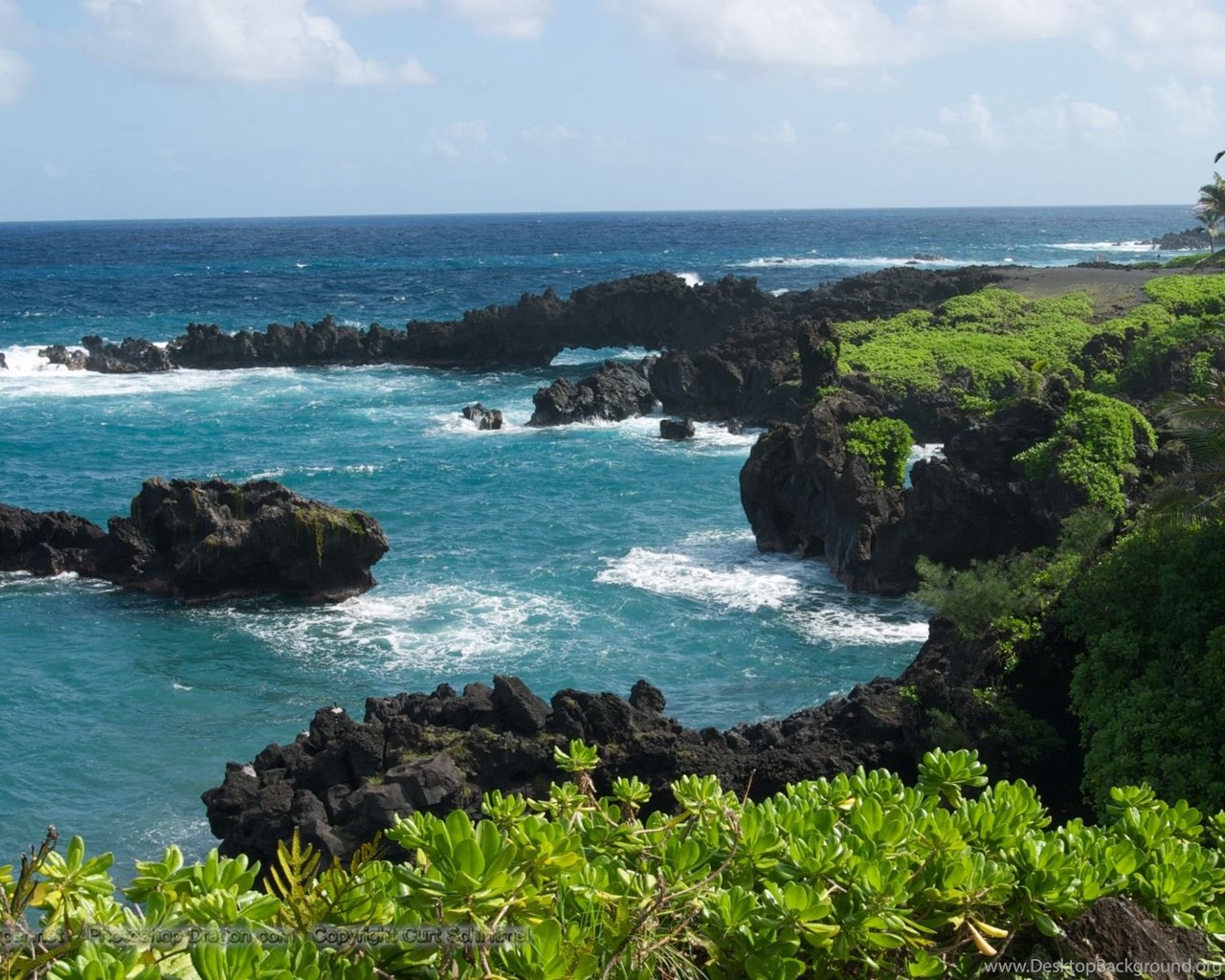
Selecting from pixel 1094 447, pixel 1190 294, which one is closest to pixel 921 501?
pixel 1094 447

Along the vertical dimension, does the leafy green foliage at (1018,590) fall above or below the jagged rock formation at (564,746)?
above

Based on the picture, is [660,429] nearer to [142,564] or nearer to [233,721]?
[142,564]

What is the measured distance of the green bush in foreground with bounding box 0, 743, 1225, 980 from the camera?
167 inches

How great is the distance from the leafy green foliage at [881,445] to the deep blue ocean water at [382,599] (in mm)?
3110

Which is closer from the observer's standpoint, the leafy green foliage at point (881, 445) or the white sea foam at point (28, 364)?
the leafy green foliage at point (881, 445)

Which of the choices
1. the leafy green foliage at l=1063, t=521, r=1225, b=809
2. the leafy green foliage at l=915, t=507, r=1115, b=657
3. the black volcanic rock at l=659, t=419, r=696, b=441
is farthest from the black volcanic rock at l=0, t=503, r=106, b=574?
the leafy green foliage at l=1063, t=521, r=1225, b=809

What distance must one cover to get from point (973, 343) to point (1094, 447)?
23370 mm

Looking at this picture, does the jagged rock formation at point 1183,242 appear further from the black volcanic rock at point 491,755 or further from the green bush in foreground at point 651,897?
the green bush in foreground at point 651,897

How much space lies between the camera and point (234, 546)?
26.4m

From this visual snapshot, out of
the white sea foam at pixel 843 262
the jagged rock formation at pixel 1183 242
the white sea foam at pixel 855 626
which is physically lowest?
the white sea foam at pixel 855 626

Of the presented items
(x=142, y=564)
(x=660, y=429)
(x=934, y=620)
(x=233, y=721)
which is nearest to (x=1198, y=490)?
(x=934, y=620)

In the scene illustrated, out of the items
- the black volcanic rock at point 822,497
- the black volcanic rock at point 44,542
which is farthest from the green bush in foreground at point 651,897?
the black volcanic rock at point 44,542

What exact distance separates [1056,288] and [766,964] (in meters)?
61.4

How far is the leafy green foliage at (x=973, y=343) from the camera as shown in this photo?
41.1 m
